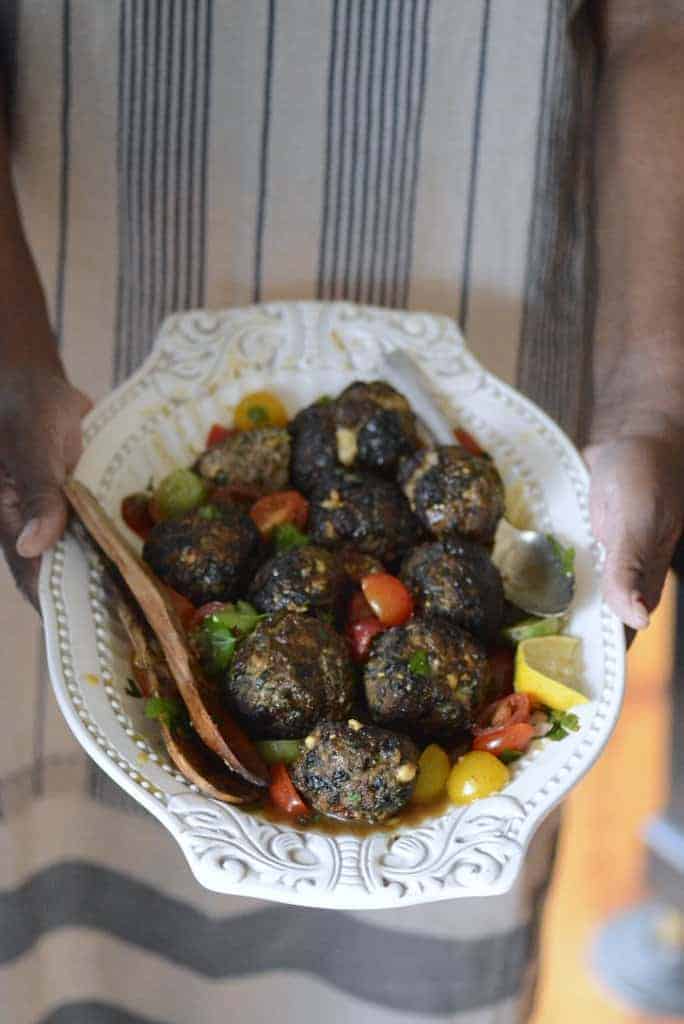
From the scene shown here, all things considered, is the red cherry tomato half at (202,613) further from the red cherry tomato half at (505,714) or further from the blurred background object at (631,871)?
the blurred background object at (631,871)

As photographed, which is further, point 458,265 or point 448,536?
point 458,265

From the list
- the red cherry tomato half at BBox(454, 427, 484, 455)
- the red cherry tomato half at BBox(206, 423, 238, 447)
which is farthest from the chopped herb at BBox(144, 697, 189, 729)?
the red cherry tomato half at BBox(454, 427, 484, 455)

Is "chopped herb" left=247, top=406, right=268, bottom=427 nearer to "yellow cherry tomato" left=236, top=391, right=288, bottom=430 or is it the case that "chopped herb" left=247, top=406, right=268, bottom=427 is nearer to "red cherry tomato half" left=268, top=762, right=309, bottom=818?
"yellow cherry tomato" left=236, top=391, right=288, bottom=430

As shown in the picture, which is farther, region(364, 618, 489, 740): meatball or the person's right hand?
the person's right hand

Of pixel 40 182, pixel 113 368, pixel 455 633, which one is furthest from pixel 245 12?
pixel 455 633

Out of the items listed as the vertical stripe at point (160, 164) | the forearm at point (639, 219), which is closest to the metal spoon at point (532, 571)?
the forearm at point (639, 219)

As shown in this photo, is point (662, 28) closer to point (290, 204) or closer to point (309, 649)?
point (290, 204)

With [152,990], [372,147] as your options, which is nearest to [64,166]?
[372,147]
